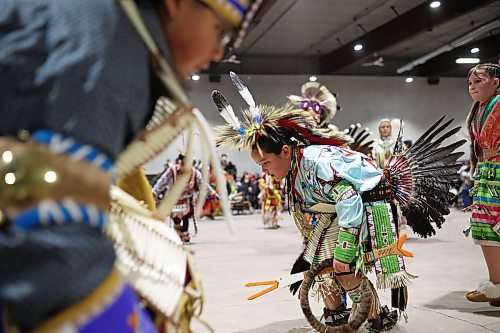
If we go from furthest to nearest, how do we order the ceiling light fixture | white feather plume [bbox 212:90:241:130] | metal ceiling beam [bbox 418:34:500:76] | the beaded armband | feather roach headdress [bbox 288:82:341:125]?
1. metal ceiling beam [bbox 418:34:500:76]
2. the ceiling light fixture
3. feather roach headdress [bbox 288:82:341:125]
4. white feather plume [bbox 212:90:241:130]
5. the beaded armband

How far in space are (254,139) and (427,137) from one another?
106 cm

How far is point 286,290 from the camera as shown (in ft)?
12.3

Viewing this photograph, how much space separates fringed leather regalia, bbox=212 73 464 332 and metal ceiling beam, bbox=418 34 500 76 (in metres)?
11.6

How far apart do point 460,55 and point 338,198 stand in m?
13.2

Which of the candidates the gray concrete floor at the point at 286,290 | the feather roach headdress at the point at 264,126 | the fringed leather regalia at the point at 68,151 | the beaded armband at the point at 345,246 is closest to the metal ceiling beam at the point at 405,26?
the gray concrete floor at the point at 286,290

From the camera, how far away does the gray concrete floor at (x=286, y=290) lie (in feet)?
9.47

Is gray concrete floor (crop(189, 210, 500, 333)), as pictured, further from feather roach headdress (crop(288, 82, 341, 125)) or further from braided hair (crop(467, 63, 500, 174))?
feather roach headdress (crop(288, 82, 341, 125))

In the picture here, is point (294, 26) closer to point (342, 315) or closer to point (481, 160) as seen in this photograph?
point (481, 160)

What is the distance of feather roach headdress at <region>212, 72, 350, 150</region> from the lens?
103 inches

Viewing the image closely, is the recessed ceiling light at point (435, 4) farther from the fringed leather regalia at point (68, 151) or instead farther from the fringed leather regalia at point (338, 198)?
the fringed leather regalia at point (68, 151)

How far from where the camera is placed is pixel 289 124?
105 inches

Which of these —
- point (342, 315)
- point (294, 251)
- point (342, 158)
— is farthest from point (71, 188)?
point (294, 251)

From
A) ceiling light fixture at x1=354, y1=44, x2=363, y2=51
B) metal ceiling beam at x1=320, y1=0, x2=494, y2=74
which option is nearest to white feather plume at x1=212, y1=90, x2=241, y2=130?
metal ceiling beam at x1=320, y1=0, x2=494, y2=74

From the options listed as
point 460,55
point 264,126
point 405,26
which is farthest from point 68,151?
point 460,55
